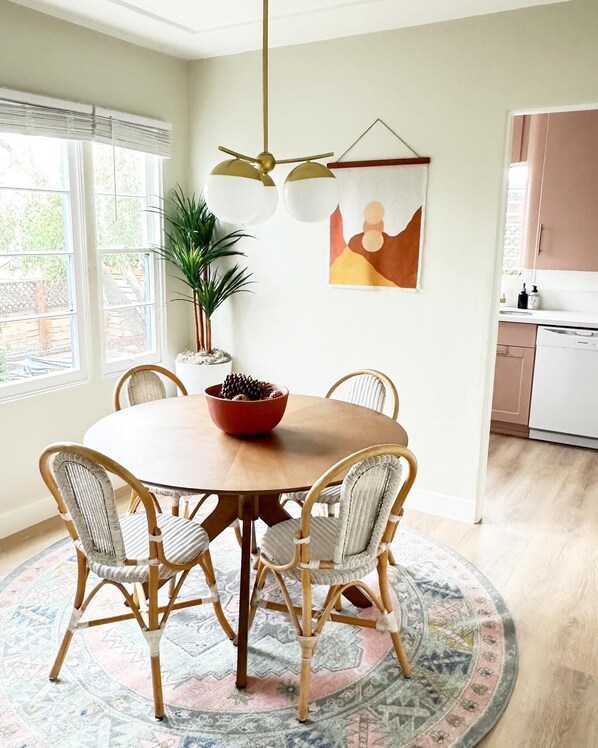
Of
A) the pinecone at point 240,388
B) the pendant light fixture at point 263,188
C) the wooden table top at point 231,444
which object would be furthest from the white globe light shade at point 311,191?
the wooden table top at point 231,444

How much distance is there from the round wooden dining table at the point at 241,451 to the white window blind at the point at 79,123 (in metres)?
1.54

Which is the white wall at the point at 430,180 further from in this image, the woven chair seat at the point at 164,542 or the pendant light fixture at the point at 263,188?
the woven chair seat at the point at 164,542

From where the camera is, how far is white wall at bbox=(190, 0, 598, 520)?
10.2 feet

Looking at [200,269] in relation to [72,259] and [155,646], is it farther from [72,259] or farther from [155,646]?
[155,646]

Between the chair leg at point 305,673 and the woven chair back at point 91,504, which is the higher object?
the woven chair back at point 91,504

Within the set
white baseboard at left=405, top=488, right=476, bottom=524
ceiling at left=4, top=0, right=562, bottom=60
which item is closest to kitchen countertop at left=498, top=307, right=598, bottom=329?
white baseboard at left=405, top=488, right=476, bottom=524

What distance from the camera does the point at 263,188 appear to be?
2.24 metres

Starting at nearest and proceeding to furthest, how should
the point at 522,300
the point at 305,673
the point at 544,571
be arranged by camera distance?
1. the point at 305,673
2. the point at 544,571
3. the point at 522,300

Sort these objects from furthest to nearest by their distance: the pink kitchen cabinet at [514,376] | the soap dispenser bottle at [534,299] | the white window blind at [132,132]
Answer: the soap dispenser bottle at [534,299]
the pink kitchen cabinet at [514,376]
the white window blind at [132,132]

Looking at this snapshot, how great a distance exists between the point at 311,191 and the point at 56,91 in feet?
5.96

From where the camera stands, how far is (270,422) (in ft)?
7.97

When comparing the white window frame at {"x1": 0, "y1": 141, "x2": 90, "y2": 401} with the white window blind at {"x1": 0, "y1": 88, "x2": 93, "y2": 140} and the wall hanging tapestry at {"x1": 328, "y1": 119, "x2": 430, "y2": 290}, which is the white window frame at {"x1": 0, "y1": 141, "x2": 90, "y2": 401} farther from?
the wall hanging tapestry at {"x1": 328, "y1": 119, "x2": 430, "y2": 290}

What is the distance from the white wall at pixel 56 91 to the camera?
312cm

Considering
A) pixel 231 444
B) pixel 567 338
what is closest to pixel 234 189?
pixel 231 444
